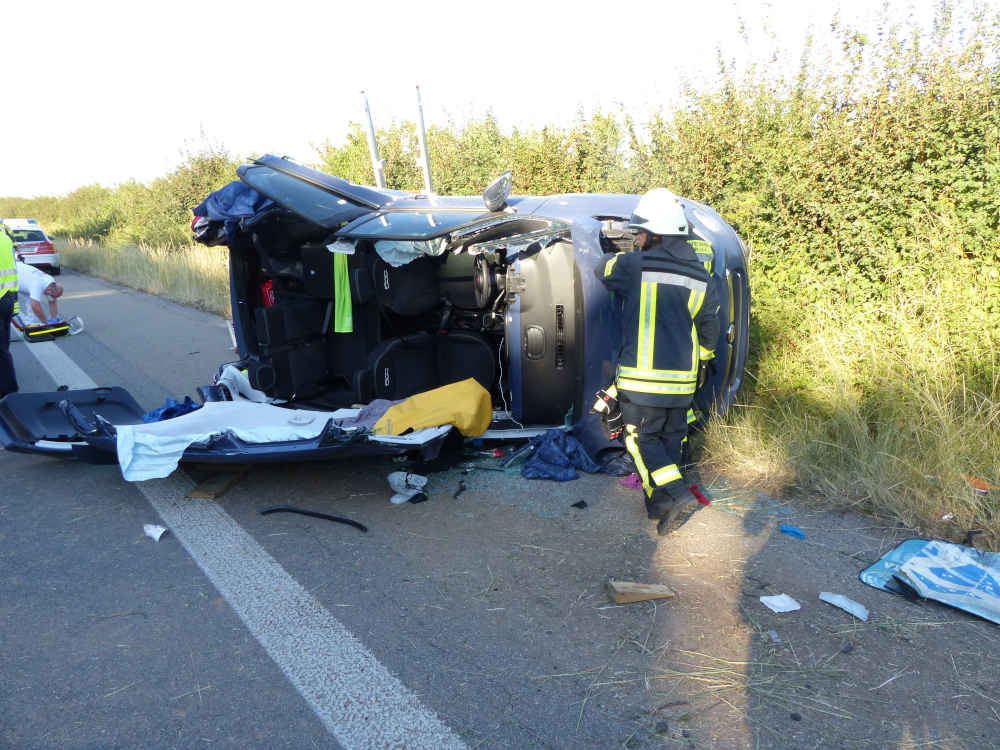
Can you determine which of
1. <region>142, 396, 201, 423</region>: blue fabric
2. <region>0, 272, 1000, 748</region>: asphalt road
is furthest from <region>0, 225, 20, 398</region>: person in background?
<region>0, 272, 1000, 748</region>: asphalt road

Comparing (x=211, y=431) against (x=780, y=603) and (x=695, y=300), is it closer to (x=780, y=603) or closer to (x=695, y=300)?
(x=695, y=300)

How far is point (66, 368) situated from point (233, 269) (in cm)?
332

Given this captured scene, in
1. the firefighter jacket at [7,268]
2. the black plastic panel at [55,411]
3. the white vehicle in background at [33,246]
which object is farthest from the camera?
the white vehicle in background at [33,246]

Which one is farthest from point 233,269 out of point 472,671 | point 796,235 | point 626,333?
point 796,235

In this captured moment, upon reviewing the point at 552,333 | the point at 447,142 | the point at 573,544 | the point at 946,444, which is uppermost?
the point at 447,142

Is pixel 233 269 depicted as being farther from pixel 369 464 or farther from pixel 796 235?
pixel 796 235

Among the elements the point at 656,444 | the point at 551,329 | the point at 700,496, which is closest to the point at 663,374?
the point at 656,444

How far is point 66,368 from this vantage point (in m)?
7.63

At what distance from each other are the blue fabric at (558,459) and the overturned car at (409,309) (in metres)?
0.10

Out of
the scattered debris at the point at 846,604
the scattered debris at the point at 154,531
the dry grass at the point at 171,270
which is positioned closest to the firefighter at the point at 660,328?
the scattered debris at the point at 846,604

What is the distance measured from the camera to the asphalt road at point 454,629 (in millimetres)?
2227

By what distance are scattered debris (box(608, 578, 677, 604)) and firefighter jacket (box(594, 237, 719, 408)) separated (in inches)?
40.5

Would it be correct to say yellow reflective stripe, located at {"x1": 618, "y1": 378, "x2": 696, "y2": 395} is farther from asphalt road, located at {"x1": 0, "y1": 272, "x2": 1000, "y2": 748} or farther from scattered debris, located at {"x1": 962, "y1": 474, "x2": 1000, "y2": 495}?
scattered debris, located at {"x1": 962, "y1": 474, "x2": 1000, "y2": 495}

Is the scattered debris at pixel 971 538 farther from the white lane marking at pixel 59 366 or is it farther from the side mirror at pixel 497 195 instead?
the white lane marking at pixel 59 366
